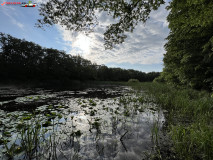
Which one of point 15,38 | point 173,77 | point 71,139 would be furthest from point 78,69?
point 71,139

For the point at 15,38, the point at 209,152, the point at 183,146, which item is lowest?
the point at 183,146

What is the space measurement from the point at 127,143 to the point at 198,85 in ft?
36.2

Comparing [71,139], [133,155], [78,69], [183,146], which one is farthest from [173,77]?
[78,69]

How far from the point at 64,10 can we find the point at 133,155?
7.38m

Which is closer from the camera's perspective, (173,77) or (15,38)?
(173,77)

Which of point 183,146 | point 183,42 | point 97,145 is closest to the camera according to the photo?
point 183,146

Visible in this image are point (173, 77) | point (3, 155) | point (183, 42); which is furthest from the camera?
point (173, 77)

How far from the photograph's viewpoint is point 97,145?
257 cm

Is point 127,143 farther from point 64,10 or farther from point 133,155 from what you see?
point 64,10

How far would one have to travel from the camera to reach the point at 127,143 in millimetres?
2660

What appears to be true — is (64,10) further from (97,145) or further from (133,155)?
(133,155)

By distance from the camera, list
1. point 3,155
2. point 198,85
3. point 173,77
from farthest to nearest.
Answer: point 173,77
point 198,85
point 3,155

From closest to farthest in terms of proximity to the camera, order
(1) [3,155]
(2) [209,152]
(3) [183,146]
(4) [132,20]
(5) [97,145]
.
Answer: (2) [209,152]
(1) [3,155]
(3) [183,146]
(5) [97,145]
(4) [132,20]

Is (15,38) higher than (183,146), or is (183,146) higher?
(15,38)
